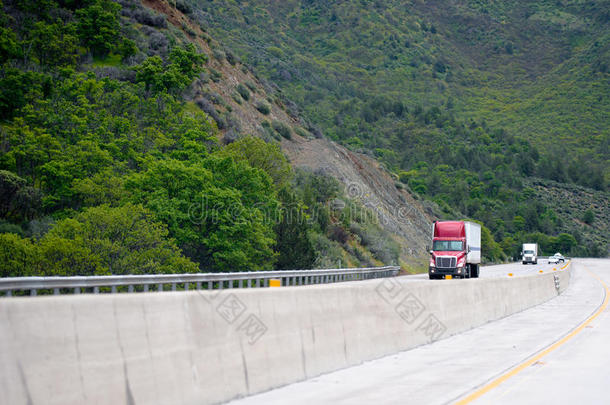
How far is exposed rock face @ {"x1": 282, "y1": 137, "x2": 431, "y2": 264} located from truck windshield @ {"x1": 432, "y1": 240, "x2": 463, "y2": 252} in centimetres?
2761

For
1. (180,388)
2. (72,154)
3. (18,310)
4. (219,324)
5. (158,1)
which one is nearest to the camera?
(18,310)

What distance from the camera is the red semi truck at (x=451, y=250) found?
126 ft

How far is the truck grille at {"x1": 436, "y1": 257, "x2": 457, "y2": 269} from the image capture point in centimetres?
3822

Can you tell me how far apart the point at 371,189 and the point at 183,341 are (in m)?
68.1

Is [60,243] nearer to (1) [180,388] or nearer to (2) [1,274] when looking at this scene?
(2) [1,274]

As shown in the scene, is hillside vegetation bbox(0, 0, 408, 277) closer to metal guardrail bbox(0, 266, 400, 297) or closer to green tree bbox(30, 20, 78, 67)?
green tree bbox(30, 20, 78, 67)

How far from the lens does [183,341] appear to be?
7703 millimetres

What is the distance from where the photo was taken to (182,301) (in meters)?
7.85

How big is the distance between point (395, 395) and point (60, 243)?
2743cm

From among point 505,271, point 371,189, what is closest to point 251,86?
point 371,189

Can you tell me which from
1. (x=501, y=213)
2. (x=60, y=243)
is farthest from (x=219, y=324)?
(x=501, y=213)

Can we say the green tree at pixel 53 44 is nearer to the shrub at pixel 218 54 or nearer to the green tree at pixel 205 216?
the shrub at pixel 218 54

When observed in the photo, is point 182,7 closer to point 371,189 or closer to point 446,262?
point 371,189

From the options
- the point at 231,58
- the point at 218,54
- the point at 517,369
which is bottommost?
the point at 517,369
